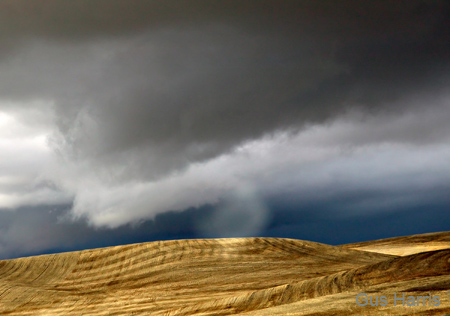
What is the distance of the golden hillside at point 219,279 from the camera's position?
14643mm

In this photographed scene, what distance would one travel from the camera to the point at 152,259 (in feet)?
101

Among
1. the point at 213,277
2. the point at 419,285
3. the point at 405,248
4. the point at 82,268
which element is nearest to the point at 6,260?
the point at 82,268

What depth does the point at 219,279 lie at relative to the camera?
25312 millimetres

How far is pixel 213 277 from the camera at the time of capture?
25906mm

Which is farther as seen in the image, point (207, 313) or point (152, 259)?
point (152, 259)

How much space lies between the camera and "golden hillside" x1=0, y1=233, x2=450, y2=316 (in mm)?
14643

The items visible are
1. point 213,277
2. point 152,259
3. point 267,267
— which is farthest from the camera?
point 152,259

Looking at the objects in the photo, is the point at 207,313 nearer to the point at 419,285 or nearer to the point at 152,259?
the point at 419,285

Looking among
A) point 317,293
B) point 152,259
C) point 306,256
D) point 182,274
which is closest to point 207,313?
point 317,293

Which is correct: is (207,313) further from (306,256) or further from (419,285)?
(306,256)

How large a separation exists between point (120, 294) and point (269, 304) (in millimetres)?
10996

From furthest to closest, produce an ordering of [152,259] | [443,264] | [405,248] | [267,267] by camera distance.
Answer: [405,248] → [152,259] → [267,267] → [443,264]

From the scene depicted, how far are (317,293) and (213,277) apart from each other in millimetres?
10523

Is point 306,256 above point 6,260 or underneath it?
underneath
